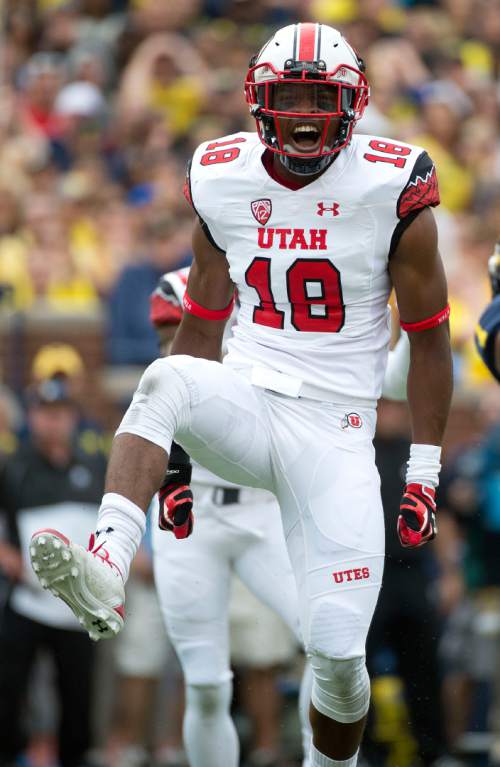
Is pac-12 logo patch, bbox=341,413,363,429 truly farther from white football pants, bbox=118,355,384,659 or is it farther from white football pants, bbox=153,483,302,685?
white football pants, bbox=153,483,302,685

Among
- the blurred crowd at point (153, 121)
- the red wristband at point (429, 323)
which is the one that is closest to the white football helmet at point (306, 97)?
the red wristband at point (429, 323)

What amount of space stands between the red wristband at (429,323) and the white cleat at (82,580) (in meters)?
1.33

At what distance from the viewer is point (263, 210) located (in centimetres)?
520

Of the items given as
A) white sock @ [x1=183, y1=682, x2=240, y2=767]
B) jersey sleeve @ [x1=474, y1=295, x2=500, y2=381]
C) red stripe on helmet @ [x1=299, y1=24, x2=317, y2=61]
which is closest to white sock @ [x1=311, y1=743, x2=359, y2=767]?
white sock @ [x1=183, y1=682, x2=240, y2=767]

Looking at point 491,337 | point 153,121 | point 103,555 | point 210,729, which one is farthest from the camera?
point 153,121

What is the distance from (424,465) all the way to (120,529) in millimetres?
1131

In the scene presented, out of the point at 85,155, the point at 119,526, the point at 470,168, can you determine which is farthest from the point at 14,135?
the point at 119,526

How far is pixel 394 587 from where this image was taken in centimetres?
841

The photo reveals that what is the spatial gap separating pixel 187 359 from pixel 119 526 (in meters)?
0.64

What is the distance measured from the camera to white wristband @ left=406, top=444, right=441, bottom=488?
532cm

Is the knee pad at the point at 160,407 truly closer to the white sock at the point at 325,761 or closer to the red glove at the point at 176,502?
the red glove at the point at 176,502

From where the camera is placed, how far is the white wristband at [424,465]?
5320 millimetres

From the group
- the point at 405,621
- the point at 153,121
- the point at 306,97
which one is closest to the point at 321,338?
the point at 306,97

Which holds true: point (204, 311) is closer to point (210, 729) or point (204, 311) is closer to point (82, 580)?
point (82, 580)
